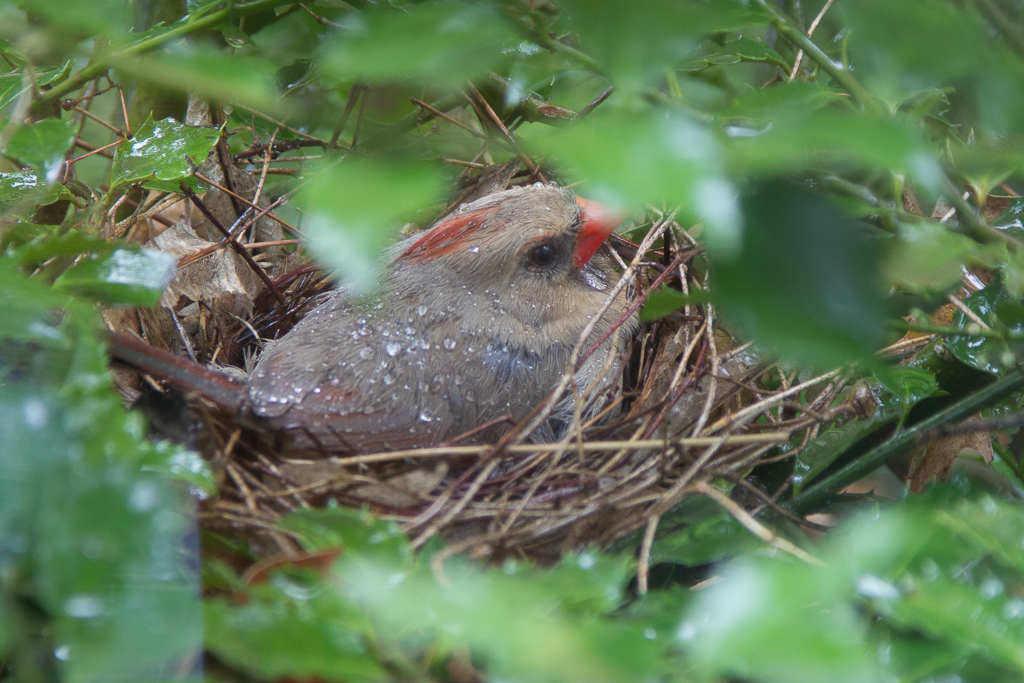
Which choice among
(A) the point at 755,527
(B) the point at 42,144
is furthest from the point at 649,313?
(B) the point at 42,144

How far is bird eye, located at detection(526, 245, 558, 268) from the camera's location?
2057mm

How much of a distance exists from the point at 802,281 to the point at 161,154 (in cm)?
135

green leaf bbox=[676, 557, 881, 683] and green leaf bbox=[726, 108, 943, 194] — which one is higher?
green leaf bbox=[726, 108, 943, 194]

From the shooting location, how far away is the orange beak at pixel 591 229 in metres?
2.07

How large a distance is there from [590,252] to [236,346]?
1.05 metres

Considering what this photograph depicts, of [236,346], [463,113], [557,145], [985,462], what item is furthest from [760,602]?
[463,113]

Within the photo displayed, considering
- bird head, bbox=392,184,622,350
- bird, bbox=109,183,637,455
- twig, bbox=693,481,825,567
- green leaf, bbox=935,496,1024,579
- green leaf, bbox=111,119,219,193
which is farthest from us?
bird head, bbox=392,184,622,350

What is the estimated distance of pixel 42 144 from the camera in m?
1.08

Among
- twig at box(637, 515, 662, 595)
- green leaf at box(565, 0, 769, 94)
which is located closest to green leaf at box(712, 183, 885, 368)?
green leaf at box(565, 0, 769, 94)

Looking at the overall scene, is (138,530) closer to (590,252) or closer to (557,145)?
(557,145)

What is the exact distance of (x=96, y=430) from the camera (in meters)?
0.75

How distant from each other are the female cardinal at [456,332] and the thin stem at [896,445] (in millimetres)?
655

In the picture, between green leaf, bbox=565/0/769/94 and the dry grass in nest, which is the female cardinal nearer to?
the dry grass in nest

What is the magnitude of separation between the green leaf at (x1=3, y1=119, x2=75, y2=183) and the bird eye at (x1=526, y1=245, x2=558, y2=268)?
1.19 m
